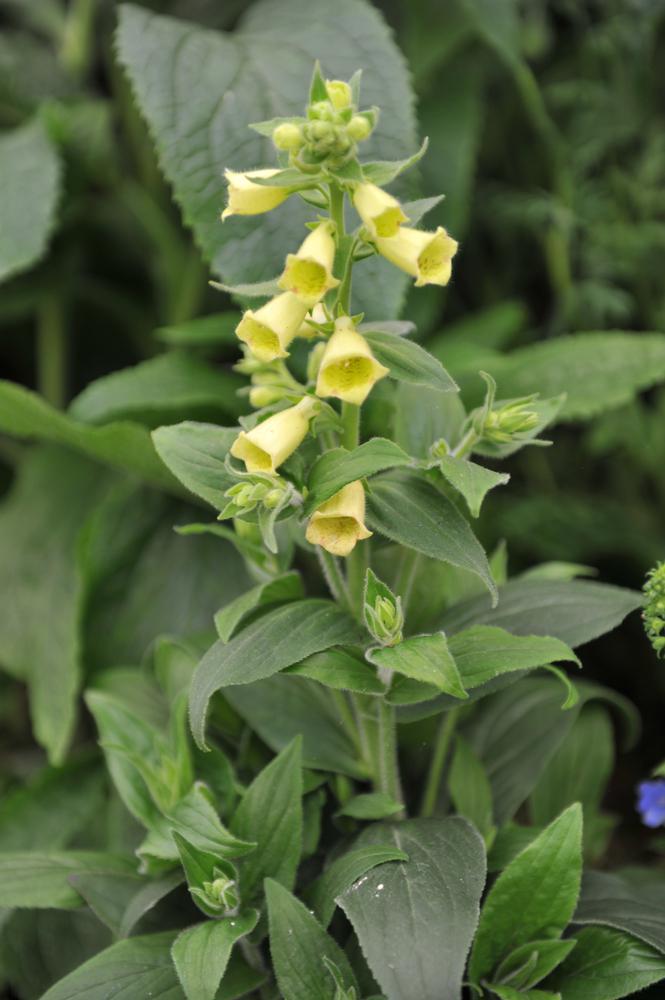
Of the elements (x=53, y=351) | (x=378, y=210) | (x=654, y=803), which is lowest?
(x=53, y=351)

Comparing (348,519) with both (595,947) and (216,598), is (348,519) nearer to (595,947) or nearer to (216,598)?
(595,947)

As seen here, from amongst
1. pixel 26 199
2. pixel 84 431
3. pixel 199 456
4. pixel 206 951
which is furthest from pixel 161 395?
pixel 206 951

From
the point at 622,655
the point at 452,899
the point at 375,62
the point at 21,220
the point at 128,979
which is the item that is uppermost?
the point at 375,62

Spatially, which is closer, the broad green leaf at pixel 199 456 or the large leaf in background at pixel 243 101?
the broad green leaf at pixel 199 456

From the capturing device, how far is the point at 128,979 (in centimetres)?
79

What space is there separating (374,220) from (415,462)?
0.57 ft

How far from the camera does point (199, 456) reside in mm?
802

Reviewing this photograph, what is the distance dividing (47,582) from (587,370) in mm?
718

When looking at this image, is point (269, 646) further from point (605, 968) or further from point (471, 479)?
point (605, 968)

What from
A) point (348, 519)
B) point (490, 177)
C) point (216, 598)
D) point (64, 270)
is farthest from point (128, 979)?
point (490, 177)

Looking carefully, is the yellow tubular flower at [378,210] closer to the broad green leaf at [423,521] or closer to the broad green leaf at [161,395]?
the broad green leaf at [423,521]

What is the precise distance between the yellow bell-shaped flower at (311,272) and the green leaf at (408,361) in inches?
3.0

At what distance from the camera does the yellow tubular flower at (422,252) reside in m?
0.68

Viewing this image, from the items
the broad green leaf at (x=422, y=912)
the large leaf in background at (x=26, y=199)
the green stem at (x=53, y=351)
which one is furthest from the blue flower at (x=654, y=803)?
the green stem at (x=53, y=351)
